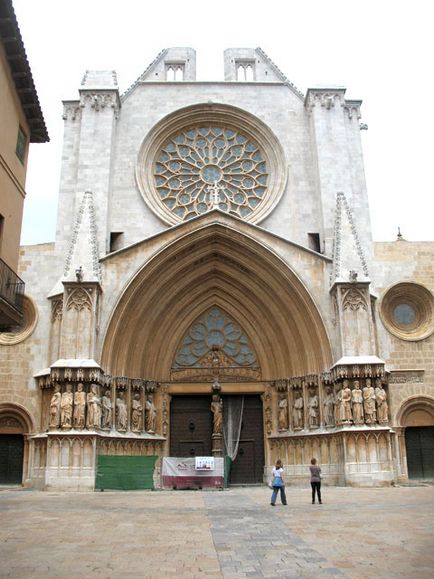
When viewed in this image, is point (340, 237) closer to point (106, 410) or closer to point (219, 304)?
point (219, 304)

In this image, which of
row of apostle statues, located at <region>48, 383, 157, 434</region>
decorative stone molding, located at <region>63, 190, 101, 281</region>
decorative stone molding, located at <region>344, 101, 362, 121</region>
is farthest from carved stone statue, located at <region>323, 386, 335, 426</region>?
decorative stone molding, located at <region>344, 101, 362, 121</region>

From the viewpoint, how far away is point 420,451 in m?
19.9

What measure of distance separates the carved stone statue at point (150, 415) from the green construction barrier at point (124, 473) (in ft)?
8.50

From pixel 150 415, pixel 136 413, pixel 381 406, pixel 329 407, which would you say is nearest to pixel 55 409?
pixel 136 413

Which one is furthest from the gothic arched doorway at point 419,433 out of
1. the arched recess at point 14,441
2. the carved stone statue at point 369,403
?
the arched recess at point 14,441

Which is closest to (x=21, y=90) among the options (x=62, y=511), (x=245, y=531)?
(x=62, y=511)

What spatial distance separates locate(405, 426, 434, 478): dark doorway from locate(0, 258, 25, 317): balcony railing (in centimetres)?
1331

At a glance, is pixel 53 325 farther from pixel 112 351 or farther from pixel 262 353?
pixel 262 353

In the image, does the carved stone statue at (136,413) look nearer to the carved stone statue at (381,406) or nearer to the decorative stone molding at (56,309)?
the decorative stone molding at (56,309)

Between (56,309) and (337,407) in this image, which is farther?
(56,309)

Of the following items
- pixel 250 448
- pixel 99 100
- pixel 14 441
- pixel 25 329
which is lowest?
pixel 250 448

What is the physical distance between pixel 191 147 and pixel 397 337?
10.5 m

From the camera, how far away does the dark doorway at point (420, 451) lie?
19.7 metres

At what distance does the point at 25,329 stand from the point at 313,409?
385 inches
